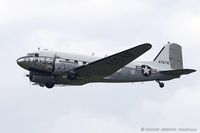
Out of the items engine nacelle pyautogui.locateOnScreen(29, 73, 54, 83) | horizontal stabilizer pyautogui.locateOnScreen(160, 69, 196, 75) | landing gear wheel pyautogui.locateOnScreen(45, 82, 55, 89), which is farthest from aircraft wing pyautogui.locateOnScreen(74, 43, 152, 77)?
horizontal stabilizer pyautogui.locateOnScreen(160, 69, 196, 75)

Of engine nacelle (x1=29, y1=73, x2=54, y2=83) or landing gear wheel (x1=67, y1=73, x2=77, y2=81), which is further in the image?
engine nacelle (x1=29, y1=73, x2=54, y2=83)

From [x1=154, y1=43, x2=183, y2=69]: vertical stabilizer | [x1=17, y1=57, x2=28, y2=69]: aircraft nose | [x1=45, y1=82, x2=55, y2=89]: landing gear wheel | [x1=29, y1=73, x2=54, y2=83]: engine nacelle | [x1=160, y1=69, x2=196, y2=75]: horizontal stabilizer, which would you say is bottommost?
[x1=45, y1=82, x2=55, y2=89]: landing gear wheel

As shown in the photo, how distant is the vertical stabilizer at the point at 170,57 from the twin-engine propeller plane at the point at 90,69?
1.15 m

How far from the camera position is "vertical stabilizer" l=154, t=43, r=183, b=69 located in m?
39.7

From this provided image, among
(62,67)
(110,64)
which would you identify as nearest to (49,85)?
(62,67)

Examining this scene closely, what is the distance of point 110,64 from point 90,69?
1.15m

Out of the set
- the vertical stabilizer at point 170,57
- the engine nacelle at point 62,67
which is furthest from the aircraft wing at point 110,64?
the vertical stabilizer at point 170,57

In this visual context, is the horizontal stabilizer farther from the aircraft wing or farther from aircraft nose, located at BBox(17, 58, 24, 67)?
aircraft nose, located at BBox(17, 58, 24, 67)

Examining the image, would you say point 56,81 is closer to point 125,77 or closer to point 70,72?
point 70,72

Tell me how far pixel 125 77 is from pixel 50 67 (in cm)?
480

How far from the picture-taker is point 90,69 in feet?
116

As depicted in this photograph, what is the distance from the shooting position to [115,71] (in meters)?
36.3

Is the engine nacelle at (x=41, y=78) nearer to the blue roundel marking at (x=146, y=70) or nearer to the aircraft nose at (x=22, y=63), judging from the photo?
the aircraft nose at (x=22, y=63)

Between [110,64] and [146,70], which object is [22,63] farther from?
[146,70]
